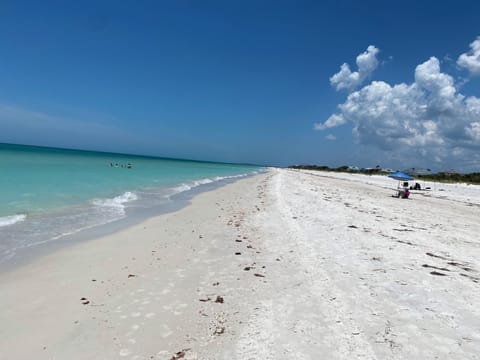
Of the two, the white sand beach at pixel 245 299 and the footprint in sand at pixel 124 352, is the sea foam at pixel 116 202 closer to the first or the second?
the white sand beach at pixel 245 299

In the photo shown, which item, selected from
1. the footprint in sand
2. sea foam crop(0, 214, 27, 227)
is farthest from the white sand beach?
sea foam crop(0, 214, 27, 227)

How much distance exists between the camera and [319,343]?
11.4 feet

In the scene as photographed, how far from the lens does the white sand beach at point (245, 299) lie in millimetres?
3416

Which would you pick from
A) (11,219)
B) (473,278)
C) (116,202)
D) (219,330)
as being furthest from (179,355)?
(116,202)

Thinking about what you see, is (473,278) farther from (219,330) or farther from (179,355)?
(179,355)

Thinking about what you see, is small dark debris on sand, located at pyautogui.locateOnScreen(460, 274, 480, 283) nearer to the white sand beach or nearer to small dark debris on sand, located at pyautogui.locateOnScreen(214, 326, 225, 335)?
the white sand beach

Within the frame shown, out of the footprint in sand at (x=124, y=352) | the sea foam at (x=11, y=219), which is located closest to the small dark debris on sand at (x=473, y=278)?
the footprint in sand at (x=124, y=352)

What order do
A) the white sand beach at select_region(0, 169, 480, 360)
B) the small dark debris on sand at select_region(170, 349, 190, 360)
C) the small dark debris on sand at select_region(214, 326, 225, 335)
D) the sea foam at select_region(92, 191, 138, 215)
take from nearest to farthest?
1. the small dark debris on sand at select_region(170, 349, 190, 360)
2. the white sand beach at select_region(0, 169, 480, 360)
3. the small dark debris on sand at select_region(214, 326, 225, 335)
4. the sea foam at select_region(92, 191, 138, 215)

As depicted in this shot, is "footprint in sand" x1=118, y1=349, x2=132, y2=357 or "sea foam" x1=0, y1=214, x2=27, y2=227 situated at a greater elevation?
"footprint in sand" x1=118, y1=349, x2=132, y2=357

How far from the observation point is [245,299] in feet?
15.2

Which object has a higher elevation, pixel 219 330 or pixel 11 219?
pixel 219 330

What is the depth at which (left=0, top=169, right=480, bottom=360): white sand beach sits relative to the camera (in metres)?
3.42

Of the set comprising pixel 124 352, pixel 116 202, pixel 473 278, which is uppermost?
pixel 473 278

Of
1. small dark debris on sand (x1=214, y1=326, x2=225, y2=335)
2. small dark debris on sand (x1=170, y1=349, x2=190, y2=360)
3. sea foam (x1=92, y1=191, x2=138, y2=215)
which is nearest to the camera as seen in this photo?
small dark debris on sand (x1=170, y1=349, x2=190, y2=360)
